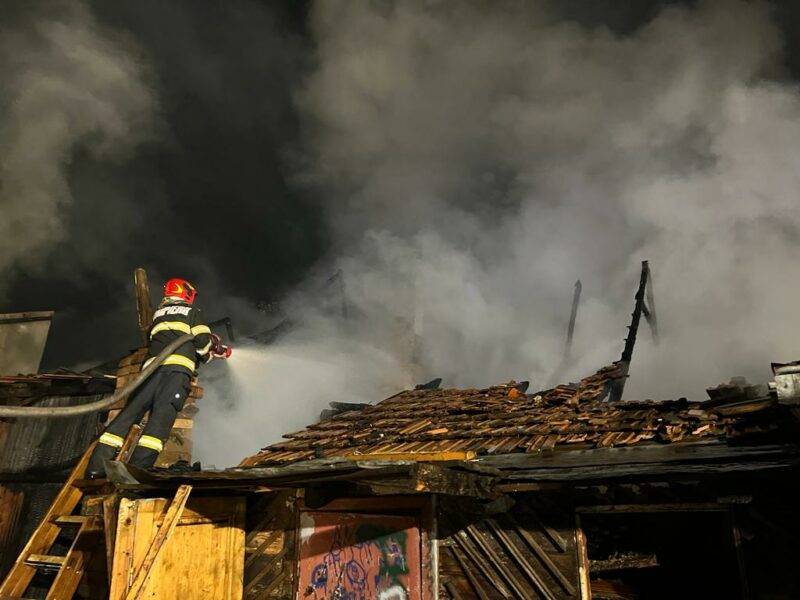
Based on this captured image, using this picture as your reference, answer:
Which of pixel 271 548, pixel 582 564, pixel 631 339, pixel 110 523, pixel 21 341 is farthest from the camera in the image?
pixel 631 339

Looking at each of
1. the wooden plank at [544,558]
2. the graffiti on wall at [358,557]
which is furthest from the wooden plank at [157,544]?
the wooden plank at [544,558]

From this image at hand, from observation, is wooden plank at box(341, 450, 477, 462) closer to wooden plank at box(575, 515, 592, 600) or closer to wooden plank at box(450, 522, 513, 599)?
wooden plank at box(450, 522, 513, 599)

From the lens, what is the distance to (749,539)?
4695 mm

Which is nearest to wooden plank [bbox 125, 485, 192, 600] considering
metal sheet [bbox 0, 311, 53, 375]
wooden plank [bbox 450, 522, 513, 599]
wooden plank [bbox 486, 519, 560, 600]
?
wooden plank [bbox 450, 522, 513, 599]

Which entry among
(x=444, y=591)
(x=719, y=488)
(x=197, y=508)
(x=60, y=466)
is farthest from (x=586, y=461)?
(x=60, y=466)

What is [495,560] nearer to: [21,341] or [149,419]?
[149,419]

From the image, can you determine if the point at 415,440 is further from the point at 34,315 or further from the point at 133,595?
the point at 34,315

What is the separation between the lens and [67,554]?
5.58m

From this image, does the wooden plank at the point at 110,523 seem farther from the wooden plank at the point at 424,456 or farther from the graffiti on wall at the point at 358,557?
the wooden plank at the point at 424,456

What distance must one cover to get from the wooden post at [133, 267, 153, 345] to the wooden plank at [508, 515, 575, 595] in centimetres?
544

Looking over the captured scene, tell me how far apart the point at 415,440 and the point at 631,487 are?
3.22 metres

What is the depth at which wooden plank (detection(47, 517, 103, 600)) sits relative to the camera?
5.38m

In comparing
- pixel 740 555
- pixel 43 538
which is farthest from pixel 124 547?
pixel 740 555

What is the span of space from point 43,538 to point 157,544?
7.24ft
